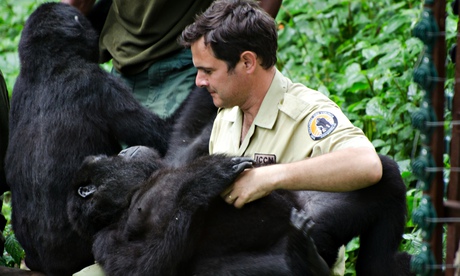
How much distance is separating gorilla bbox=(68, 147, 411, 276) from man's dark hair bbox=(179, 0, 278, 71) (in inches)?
24.5

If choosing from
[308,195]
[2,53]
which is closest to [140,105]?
[308,195]

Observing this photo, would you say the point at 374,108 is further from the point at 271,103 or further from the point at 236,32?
the point at 236,32

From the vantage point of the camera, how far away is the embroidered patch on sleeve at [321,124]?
4081mm

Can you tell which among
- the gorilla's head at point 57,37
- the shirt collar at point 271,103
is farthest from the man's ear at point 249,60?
the gorilla's head at point 57,37

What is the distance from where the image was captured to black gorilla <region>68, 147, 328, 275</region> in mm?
3871

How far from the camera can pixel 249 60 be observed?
4289mm

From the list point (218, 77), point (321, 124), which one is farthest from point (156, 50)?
point (321, 124)

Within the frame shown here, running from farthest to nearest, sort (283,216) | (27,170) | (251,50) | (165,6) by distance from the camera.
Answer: (165,6) → (27,170) → (251,50) → (283,216)

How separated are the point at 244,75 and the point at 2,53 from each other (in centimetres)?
631

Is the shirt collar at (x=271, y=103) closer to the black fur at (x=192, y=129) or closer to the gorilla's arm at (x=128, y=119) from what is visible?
the black fur at (x=192, y=129)

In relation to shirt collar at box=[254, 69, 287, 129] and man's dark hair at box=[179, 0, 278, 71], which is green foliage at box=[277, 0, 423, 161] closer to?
shirt collar at box=[254, 69, 287, 129]

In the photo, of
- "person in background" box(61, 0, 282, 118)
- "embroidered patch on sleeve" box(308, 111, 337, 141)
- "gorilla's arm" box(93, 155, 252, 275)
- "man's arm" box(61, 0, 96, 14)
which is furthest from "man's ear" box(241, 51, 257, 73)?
"man's arm" box(61, 0, 96, 14)

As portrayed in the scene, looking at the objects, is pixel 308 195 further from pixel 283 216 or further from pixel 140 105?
pixel 140 105

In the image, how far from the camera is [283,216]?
13.2ft
